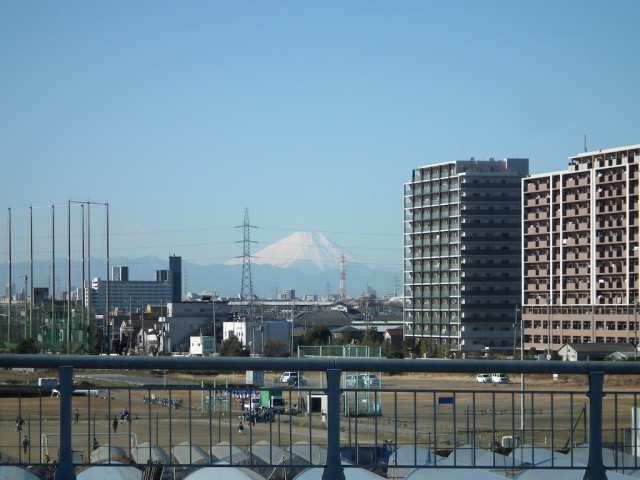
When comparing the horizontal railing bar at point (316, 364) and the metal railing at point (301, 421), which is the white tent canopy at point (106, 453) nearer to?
the metal railing at point (301, 421)

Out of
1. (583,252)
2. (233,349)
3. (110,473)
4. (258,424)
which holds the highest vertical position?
(583,252)

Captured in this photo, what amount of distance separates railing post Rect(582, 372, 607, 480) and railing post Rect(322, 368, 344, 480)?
1.55m

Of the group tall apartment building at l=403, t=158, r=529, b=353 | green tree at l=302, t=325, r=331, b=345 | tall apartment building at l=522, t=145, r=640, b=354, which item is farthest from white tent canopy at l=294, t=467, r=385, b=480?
tall apartment building at l=403, t=158, r=529, b=353

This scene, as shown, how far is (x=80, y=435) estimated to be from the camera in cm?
590

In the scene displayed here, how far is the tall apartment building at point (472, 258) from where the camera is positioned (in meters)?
83.7

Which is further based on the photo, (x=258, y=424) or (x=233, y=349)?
(x=233, y=349)

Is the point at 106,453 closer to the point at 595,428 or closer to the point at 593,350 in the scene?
the point at 595,428

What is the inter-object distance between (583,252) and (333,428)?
226ft

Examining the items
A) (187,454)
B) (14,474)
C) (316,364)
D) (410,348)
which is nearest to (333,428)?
(316,364)

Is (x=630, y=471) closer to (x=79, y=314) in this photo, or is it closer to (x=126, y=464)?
(x=126, y=464)

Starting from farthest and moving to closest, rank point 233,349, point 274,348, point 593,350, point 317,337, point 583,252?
point 317,337
point 274,348
point 233,349
point 583,252
point 593,350

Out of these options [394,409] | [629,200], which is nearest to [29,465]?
[394,409]

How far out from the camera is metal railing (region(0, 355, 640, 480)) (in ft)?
18.8

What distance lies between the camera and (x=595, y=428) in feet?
19.0
